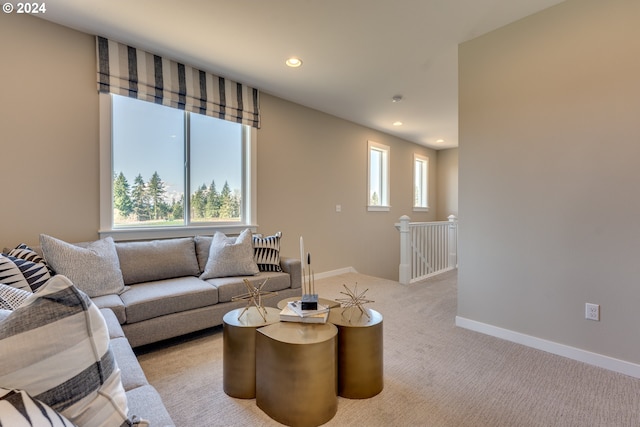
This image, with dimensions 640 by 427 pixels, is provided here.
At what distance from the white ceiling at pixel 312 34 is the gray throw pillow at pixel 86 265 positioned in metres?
1.78

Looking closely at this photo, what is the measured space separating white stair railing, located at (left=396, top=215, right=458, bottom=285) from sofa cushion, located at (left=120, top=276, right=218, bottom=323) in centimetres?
273

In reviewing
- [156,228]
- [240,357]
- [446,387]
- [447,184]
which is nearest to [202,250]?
[156,228]

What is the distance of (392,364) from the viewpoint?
81.3 inches

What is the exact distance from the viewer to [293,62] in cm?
303

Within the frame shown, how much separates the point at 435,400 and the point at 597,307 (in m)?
1.38

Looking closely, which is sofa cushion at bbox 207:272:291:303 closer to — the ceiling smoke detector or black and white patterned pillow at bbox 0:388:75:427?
black and white patterned pillow at bbox 0:388:75:427

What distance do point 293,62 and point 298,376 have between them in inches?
111

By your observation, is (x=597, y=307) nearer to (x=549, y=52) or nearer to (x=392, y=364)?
(x=392, y=364)

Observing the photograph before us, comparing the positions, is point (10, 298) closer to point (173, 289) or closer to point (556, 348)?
point (173, 289)

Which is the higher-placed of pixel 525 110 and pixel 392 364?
pixel 525 110

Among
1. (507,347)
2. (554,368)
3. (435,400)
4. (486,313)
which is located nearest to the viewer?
(435,400)

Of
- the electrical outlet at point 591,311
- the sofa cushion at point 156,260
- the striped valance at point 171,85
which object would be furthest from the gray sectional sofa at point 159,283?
the electrical outlet at point 591,311

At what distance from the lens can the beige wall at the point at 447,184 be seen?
6973mm

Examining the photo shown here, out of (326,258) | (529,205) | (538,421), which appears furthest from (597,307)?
(326,258)
